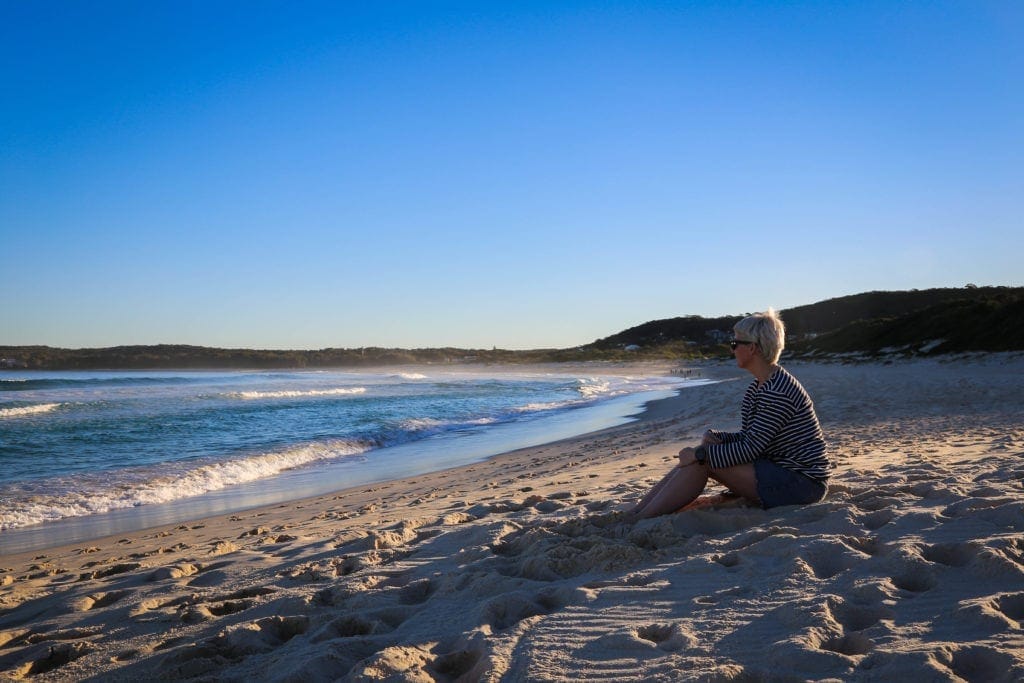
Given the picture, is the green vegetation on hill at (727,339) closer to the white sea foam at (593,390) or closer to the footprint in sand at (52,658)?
the white sea foam at (593,390)

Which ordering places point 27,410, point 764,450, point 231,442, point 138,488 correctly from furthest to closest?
1. point 27,410
2. point 231,442
3. point 138,488
4. point 764,450

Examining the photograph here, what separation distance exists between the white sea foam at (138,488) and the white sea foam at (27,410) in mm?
11906

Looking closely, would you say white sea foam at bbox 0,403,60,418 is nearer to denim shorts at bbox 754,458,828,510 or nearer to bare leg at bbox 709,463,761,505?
bare leg at bbox 709,463,761,505

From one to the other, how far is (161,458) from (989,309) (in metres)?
29.4

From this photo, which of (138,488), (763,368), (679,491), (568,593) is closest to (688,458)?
(679,491)

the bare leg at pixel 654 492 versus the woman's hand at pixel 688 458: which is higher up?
the woman's hand at pixel 688 458

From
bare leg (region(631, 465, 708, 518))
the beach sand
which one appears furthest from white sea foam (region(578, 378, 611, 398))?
bare leg (region(631, 465, 708, 518))

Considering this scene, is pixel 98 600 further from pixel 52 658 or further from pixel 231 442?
pixel 231 442

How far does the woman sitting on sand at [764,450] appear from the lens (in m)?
4.45

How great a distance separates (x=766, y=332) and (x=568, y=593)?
2.33 meters

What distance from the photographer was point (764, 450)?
14.7ft

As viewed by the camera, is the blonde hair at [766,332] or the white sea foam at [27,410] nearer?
the blonde hair at [766,332]

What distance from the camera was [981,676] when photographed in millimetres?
2240

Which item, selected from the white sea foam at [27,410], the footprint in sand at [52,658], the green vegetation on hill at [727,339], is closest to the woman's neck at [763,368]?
the footprint in sand at [52,658]
